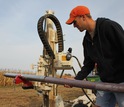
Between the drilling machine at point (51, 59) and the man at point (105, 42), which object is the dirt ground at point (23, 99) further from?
the man at point (105, 42)

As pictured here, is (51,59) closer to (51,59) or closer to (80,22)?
(51,59)

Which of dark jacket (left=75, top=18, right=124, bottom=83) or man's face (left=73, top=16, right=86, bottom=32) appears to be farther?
man's face (left=73, top=16, right=86, bottom=32)

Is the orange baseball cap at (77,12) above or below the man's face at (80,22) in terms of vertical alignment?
above

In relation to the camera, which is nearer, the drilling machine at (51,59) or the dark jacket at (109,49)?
the dark jacket at (109,49)

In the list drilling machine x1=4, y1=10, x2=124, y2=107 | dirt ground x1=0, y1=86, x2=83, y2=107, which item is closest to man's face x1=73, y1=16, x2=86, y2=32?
drilling machine x1=4, y1=10, x2=124, y2=107

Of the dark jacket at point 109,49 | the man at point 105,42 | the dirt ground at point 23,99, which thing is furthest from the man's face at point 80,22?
the dirt ground at point 23,99

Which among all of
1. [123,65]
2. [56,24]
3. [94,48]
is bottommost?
[123,65]

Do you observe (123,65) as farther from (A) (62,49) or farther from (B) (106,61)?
(A) (62,49)

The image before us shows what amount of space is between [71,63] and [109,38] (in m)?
2.62

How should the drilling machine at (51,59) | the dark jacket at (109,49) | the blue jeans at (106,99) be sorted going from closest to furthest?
the dark jacket at (109,49) → the blue jeans at (106,99) → the drilling machine at (51,59)

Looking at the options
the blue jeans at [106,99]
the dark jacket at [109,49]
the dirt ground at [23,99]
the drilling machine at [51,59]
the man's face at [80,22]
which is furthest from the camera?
the dirt ground at [23,99]

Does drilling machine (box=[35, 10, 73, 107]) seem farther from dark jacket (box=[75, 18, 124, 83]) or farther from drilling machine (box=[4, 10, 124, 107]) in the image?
dark jacket (box=[75, 18, 124, 83])

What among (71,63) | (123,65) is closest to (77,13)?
(123,65)

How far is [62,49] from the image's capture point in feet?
17.4
